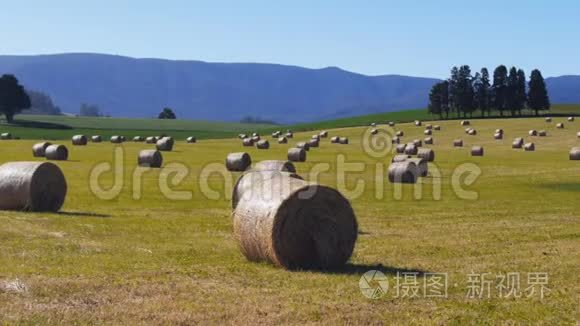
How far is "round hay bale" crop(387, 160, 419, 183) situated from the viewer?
38.5m

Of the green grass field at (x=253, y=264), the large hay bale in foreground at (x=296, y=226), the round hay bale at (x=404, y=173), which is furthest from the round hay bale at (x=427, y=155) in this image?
the large hay bale in foreground at (x=296, y=226)

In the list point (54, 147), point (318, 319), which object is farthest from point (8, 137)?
point (318, 319)

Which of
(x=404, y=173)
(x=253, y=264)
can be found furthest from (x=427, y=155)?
(x=253, y=264)

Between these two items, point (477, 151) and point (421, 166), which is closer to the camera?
point (421, 166)

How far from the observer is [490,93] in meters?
131

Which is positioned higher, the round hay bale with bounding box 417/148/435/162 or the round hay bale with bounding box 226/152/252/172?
the round hay bale with bounding box 226/152/252/172

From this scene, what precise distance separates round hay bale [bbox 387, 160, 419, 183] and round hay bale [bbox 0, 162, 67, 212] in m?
17.9

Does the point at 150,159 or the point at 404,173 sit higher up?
the point at 150,159

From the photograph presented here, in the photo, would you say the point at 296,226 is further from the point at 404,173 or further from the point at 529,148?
the point at 529,148

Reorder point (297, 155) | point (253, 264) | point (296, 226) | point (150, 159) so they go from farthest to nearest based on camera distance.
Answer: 1. point (297, 155)
2. point (150, 159)
3. point (253, 264)
4. point (296, 226)

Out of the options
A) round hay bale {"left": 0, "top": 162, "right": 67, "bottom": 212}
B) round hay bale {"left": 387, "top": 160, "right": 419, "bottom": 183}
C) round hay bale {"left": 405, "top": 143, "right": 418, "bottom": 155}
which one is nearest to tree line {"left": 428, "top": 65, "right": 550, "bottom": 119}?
round hay bale {"left": 405, "top": 143, "right": 418, "bottom": 155}

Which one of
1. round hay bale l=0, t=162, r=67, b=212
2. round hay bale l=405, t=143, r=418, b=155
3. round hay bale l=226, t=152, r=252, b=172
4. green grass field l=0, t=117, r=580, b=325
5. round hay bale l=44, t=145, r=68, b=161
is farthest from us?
round hay bale l=405, t=143, r=418, b=155

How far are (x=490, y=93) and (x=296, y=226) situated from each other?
394 feet

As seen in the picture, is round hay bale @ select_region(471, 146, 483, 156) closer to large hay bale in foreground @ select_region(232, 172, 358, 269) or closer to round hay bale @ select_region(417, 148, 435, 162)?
round hay bale @ select_region(417, 148, 435, 162)
